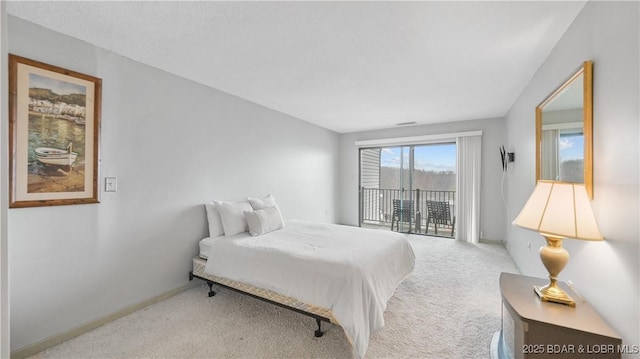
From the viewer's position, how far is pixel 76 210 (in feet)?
6.76

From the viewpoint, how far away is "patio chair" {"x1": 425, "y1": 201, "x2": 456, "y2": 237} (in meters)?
5.30

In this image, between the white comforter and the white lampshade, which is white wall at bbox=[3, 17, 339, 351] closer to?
the white comforter

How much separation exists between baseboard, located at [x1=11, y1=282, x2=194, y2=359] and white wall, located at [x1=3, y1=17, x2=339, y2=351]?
40mm

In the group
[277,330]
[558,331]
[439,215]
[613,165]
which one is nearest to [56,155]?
[277,330]

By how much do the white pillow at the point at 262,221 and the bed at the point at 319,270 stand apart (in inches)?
2.1

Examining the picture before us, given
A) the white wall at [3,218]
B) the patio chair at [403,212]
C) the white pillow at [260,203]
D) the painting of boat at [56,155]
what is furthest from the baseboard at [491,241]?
the painting of boat at [56,155]

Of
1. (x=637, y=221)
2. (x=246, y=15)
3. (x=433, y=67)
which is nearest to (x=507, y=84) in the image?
(x=433, y=67)

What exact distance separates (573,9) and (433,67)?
40.1 inches

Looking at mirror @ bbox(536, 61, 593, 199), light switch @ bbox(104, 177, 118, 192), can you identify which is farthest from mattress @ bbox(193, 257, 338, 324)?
mirror @ bbox(536, 61, 593, 199)

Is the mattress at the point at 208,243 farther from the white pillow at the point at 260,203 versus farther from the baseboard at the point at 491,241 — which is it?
the baseboard at the point at 491,241

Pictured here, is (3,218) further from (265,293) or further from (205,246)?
(205,246)

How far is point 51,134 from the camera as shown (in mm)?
1917

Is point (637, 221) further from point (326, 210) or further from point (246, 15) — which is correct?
point (326, 210)

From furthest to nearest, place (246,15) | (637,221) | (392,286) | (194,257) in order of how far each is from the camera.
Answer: (194,257)
(392,286)
(246,15)
(637,221)
